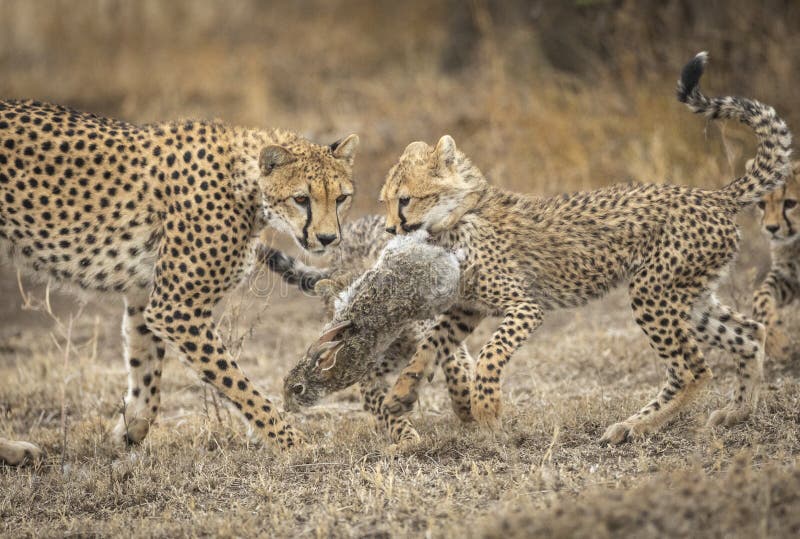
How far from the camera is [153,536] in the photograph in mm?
3492

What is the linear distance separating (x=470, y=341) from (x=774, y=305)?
1947 mm

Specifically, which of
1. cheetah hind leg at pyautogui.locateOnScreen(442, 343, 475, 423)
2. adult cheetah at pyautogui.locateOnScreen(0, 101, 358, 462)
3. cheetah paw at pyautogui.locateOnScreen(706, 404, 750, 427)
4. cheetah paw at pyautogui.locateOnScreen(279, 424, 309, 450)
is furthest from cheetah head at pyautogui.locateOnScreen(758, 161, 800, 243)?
cheetah paw at pyautogui.locateOnScreen(279, 424, 309, 450)

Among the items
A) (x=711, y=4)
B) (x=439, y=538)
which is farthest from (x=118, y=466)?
(x=711, y=4)

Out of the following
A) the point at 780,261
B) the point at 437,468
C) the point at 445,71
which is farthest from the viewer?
the point at 445,71

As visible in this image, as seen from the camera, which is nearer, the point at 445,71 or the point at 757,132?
the point at 757,132

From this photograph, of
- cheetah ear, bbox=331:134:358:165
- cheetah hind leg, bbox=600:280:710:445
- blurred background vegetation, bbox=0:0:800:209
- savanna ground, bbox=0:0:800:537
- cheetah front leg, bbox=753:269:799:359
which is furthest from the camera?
blurred background vegetation, bbox=0:0:800:209

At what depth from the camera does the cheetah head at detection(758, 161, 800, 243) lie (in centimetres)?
569

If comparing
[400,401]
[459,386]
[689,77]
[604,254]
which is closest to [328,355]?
[400,401]

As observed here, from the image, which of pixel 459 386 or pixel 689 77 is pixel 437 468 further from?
pixel 689 77

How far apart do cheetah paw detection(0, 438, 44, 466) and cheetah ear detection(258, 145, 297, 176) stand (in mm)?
1599

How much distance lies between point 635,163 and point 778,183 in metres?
3.87

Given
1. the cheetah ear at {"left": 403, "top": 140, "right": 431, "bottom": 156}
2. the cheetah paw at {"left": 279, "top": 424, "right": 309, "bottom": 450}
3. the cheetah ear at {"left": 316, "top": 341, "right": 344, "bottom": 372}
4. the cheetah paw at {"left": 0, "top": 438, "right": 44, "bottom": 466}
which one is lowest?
the cheetah paw at {"left": 0, "top": 438, "right": 44, "bottom": 466}

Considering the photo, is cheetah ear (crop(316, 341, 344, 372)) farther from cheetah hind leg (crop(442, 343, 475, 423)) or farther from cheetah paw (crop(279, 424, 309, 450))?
cheetah hind leg (crop(442, 343, 475, 423))

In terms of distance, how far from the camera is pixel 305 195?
4.54 m
